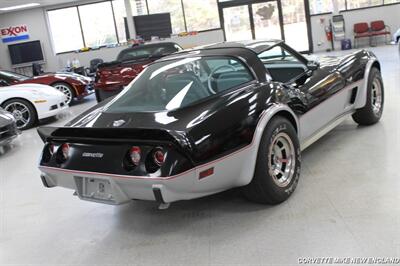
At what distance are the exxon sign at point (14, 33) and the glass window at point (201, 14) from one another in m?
6.82

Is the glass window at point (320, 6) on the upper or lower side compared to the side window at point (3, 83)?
upper

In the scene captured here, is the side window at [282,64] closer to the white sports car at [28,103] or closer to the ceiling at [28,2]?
the white sports car at [28,103]

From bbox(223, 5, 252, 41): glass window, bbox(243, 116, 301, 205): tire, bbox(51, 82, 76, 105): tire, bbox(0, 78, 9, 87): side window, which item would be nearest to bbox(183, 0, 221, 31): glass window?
bbox(223, 5, 252, 41): glass window

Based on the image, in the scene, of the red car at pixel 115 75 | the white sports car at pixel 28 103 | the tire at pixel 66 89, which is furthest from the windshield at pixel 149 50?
the white sports car at pixel 28 103

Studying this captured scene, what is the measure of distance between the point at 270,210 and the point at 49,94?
6210 millimetres

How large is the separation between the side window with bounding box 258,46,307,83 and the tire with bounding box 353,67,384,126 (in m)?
0.94

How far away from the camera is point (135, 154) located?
2.69 meters

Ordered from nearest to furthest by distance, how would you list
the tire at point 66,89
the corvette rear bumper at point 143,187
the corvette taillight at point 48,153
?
the corvette rear bumper at point 143,187 < the corvette taillight at point 48,153 < the tire at point 66,89

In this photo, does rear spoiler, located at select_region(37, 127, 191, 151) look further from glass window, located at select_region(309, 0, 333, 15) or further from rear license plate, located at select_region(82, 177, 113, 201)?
glass window, located at select_region(309, 0, 333, 15)

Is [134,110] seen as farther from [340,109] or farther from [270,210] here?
[340,109]

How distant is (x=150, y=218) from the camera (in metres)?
3.24

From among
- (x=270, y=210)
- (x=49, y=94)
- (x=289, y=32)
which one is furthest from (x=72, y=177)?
(x=289, y=32)

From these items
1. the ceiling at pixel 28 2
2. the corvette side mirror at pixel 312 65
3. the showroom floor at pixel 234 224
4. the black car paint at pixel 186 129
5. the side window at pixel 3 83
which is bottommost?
the showroom floor at pixel 234 224

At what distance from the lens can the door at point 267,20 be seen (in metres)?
16.5
